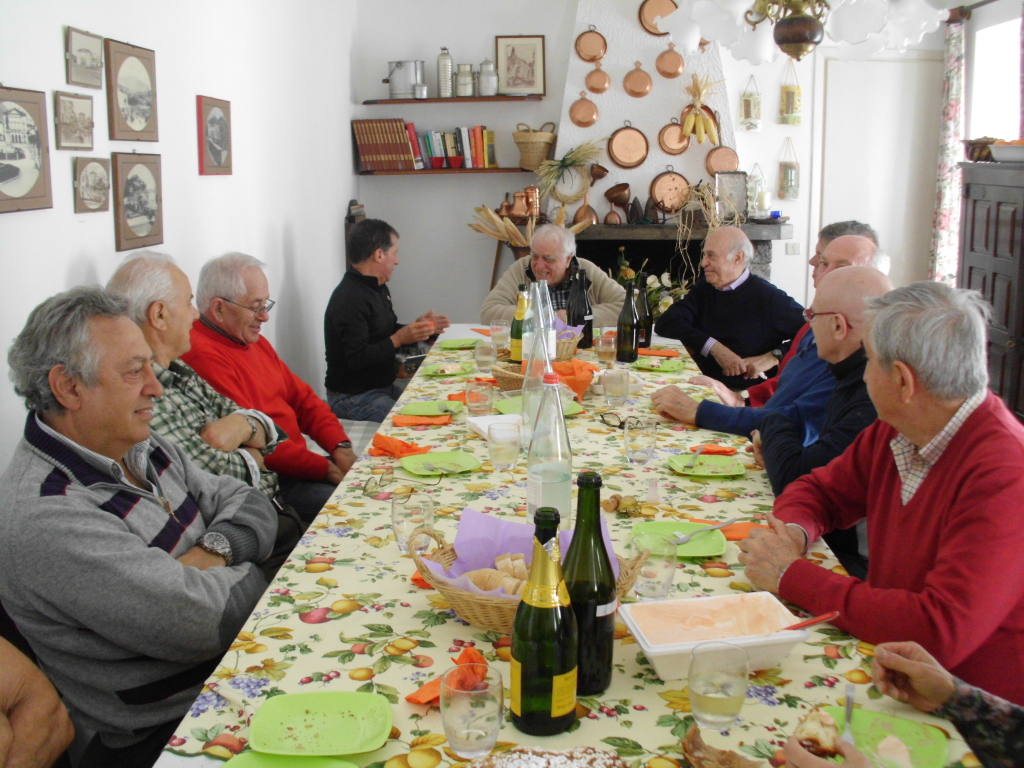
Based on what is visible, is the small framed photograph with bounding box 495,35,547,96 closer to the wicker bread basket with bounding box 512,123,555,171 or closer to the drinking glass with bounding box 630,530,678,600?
the wicker bread basket with bounding box 512,123,555,171

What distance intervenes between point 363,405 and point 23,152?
1.89 meters

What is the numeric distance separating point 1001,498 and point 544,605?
2.30ft

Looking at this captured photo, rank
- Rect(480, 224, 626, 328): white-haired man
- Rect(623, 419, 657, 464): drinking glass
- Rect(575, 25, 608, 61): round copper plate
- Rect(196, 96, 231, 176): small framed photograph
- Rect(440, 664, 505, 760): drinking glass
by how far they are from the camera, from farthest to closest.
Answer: Rect(575, 25, 608, 61): round copper plate
Rect(480, 224, 626, 328): white-haired man
Rect(196, 96, 231, 176): small framed photograph
Rect(623, 419, 657, 464): drinking glass
Rect(440, 664, 505, 760): drinking glass

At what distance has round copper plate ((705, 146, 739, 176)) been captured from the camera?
5570 millimetres

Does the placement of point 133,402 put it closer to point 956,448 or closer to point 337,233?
point 956,448

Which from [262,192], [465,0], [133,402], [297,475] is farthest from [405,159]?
[133,402]

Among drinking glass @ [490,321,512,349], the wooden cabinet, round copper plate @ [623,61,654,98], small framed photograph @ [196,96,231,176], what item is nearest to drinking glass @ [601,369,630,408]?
drinking glass @ [490,321,512,349]

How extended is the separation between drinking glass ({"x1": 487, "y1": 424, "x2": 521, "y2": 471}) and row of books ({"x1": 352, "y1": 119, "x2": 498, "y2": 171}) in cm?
408

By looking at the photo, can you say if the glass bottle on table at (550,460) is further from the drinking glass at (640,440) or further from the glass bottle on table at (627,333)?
the glass bottle on table at (627,333)

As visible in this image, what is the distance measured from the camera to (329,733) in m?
1.00

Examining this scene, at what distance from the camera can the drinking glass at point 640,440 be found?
76.0 inches

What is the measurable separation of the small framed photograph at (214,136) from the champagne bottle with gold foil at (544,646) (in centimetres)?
262

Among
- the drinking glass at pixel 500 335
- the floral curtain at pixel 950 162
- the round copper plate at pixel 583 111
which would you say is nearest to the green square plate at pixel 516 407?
the drinking glass at pixel 500 335

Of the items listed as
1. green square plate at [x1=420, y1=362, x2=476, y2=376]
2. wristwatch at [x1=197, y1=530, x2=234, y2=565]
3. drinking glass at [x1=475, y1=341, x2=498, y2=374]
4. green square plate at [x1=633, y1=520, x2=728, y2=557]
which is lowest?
wristwatch at [x1=197, y1=530, x2=234, y2=565]
